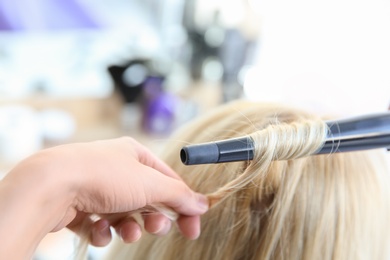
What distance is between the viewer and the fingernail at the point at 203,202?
640 mm

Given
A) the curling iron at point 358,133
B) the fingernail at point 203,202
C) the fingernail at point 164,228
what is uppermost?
the curling iron at point 358,133

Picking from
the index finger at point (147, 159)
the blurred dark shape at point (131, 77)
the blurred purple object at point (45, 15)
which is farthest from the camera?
the blurred dark shape at point (131, 77)

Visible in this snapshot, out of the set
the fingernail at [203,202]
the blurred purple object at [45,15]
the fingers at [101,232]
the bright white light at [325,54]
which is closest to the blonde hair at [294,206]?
the fingernail at [203,202]

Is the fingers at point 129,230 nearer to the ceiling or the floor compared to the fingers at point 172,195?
nearer to the floor

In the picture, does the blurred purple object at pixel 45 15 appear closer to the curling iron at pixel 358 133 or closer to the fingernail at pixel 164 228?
the fingernail at pixel 164 228

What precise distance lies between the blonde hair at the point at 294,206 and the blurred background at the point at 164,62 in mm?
807

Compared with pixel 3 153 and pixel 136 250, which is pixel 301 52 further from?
pixel 136 250

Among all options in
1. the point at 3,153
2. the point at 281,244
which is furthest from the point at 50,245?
the point at 281,244

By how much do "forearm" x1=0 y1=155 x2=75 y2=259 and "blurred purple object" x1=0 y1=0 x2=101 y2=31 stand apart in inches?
48.3

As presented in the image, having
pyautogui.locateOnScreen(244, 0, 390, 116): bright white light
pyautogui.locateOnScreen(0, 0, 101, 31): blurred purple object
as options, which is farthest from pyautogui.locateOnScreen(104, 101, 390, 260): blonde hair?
pyautogui.locateOnScreen(0, 0, 101, 31): blurred purple object

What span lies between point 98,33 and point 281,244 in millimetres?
1328

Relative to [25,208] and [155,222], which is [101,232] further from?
[25,208]

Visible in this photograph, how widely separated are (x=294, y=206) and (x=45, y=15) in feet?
4.29

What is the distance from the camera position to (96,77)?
1.80 m
